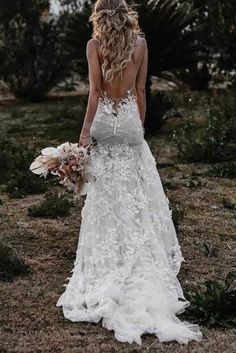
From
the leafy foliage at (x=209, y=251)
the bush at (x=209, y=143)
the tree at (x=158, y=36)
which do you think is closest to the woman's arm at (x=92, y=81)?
the leafy foliage at (x=209, y=251)

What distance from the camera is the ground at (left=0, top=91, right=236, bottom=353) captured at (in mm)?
4938

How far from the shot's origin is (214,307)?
17.5ft

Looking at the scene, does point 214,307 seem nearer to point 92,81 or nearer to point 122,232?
point 122,232

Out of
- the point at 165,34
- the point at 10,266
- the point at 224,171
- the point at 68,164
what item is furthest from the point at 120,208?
the point at 165,34

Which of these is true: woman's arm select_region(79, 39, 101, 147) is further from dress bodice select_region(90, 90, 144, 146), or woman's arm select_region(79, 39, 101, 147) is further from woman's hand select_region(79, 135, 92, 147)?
dress bodice select_region(90, 90, 144, 146)

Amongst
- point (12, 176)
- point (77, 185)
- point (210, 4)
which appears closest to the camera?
point (77, 185)

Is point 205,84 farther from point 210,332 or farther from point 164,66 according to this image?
point 210,332

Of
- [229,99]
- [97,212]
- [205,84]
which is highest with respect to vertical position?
[97,212]

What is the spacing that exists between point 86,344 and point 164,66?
30.3ft

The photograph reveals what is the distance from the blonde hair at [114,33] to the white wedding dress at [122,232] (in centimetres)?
32

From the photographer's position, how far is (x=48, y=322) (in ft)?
17.5

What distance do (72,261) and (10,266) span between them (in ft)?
2.17

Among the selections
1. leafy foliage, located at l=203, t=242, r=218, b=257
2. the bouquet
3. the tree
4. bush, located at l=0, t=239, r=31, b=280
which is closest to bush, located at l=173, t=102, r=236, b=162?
the tree

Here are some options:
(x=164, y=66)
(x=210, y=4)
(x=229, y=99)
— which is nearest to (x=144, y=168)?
(x=164, y=66)
